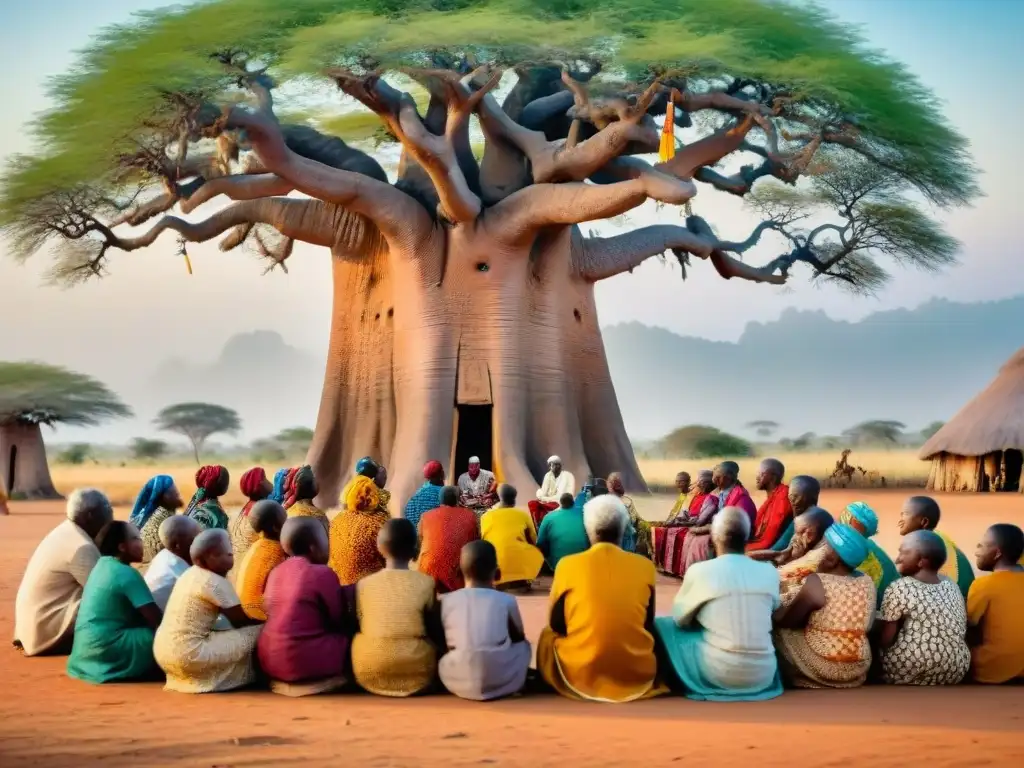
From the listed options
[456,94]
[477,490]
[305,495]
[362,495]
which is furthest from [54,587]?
[456,94]

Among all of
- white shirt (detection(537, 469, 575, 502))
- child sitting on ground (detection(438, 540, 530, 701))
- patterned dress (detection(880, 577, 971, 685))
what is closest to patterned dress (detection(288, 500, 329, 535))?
child sitting on ground (detection(438, 540, 530, 701))

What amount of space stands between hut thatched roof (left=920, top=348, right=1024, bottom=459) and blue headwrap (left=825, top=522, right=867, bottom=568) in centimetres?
2141

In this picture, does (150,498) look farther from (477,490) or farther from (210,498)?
(477,490)

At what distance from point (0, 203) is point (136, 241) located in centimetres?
173

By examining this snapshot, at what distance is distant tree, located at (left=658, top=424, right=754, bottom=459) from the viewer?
7281 centimetres

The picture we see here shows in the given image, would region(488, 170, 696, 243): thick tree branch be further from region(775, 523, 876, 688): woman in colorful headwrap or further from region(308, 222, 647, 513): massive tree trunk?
region(775, 523, 876, 688): woman in colorful headwrap

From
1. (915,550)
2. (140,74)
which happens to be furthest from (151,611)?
(140,74)

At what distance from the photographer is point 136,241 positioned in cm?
1861

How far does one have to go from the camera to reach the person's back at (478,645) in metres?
6.51

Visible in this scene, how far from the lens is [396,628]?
6566 millimetres

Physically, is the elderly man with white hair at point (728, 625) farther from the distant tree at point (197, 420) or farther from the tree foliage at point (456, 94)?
the distant tree at point (197, 420)

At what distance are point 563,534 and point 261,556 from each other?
375 centimetres

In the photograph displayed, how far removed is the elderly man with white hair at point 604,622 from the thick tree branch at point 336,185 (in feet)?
33.4

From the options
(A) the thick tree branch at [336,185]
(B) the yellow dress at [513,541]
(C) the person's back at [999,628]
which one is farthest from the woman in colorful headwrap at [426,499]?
(A) the thick tree branch at [336,185]
